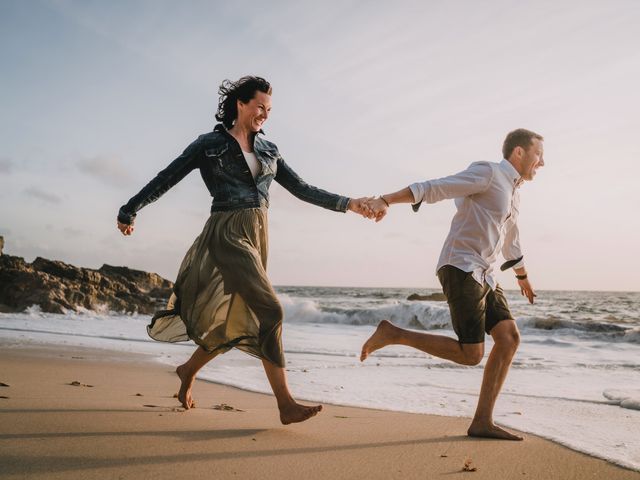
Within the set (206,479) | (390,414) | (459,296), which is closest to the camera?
(206,479)

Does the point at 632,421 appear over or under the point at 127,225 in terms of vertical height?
under

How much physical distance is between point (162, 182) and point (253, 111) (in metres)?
0.72

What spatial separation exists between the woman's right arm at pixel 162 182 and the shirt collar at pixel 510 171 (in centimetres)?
188

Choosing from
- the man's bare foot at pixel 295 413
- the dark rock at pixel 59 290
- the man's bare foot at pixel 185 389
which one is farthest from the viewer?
the dark rock at pixel 59 290

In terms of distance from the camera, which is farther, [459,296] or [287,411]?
[459,296]

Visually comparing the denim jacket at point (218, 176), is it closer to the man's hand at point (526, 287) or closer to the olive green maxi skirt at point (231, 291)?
the olive green maxi skirt at point (231, 291)

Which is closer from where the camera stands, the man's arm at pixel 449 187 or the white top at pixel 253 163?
the man's arm at pixel 449 187

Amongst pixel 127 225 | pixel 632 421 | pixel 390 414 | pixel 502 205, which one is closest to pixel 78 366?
pixel 127 225

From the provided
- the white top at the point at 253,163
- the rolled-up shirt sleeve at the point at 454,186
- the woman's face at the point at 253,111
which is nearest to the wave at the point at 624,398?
the rolled-up shirt sleeve at the point at 454,186

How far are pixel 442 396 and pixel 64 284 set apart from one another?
40.0ft

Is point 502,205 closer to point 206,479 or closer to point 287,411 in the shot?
point 287,411

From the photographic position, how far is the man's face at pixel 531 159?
3852 millimetres

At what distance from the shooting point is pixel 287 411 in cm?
326

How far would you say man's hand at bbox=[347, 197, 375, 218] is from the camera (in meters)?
3.83
